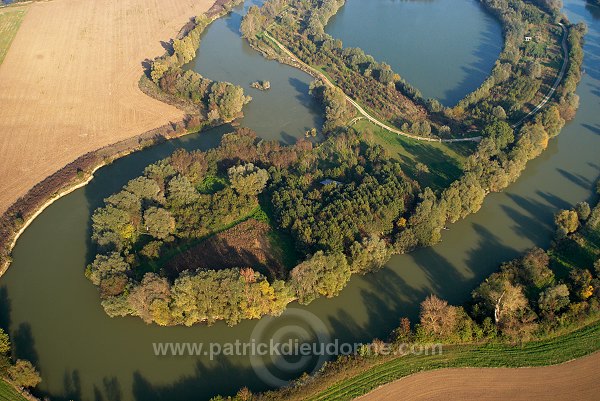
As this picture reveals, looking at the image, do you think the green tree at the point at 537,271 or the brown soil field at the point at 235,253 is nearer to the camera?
the green tree at the point at 537,271

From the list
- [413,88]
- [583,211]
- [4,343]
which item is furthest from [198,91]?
[583,211]

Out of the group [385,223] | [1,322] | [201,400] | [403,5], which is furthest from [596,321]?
[403,5]

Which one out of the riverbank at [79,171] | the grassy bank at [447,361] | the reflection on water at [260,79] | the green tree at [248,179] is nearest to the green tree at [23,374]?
the riverbank at [79,171]

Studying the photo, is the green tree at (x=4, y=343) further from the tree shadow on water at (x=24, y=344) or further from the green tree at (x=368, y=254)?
the green tree at (x=368, y=254)

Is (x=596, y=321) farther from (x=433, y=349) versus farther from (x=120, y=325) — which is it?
(x=120, y=325)

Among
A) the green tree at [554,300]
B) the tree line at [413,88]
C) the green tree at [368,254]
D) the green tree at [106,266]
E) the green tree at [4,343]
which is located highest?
the tree line at [413,88]

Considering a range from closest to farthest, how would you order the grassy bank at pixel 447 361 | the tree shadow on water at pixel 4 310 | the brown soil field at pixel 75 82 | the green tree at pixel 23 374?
the green tree at pixel 23 374 < the grassy bank at pixel 447 361 < the tree shadow on water at pixel 4 310 < the brown soil field at pixel 75 82

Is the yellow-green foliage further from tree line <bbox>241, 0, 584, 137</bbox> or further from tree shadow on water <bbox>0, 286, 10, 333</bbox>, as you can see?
tree shadow on water <bbox>0, 286, 10, 333</bbox>
